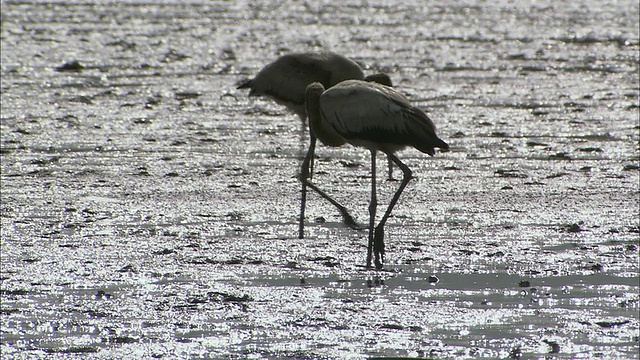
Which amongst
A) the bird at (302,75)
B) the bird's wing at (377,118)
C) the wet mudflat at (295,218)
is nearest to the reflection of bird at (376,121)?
the bird's wing at (377,118)

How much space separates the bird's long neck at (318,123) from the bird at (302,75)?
1036 mm

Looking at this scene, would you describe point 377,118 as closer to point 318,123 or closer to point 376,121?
point 376,121

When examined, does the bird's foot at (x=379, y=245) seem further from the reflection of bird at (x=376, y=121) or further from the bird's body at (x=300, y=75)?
the bird's body at (x=300, y=75)

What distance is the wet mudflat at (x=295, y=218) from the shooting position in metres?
6.55

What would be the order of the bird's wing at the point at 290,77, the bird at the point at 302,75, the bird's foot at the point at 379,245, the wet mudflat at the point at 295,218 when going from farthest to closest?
the bird's wing at the point at 290,77 → the bird at the point at 302,75 → the bird's foot at the point at 379,245 → the wet mudflat at the point at 295,218

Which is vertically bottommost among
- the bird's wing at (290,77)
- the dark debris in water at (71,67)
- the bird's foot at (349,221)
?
the bird's foot at (349,221)

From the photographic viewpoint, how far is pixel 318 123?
351 inches

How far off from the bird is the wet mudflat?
0.62m

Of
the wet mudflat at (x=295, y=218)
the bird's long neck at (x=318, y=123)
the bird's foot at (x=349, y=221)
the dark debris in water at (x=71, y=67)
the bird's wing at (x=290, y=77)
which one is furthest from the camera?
the dark debris in water at (x=71, y=67)

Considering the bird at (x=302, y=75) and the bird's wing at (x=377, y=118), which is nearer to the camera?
the bird's wing at (x=377, y=118)

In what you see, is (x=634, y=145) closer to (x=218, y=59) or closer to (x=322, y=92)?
(x=322, y=92)

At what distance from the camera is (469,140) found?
39.8 ft

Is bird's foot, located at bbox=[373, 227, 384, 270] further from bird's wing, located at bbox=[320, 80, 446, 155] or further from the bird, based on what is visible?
the bird

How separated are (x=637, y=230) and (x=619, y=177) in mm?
1779
